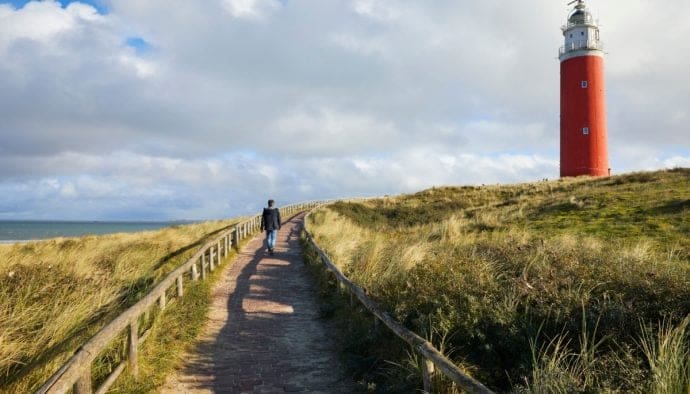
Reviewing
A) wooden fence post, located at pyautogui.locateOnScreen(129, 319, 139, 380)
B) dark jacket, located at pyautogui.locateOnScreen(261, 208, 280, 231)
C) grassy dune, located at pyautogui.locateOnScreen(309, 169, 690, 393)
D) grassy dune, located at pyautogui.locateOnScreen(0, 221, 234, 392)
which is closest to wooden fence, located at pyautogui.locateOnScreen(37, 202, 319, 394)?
wooden fence post, located at pyautogui.locateOnScreen(129, 319, 139, 380)

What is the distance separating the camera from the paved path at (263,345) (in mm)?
5754

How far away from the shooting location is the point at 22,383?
4629 mm

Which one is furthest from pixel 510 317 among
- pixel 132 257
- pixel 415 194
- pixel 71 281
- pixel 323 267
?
pixel 415 194

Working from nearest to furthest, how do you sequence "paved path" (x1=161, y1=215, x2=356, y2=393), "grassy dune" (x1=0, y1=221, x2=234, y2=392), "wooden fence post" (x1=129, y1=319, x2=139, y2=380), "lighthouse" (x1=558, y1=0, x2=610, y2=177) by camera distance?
"grassy dune" (x1=0, y1=221, x2=234, y2=392)
"wooden fence post" (x1=129, y1=319, x2=139, y2=380)
"paved path" (x1=161, y1=215, x2=356, y2=393)
"lighthouse" (x1=558, y1=0, x2=610, y2=177)

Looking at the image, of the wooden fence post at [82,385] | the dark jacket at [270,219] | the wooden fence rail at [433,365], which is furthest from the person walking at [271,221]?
the wooden fence post at [82,385]

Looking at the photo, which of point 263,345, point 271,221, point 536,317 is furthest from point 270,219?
Answer: point 536,317

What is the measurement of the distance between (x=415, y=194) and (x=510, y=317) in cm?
4337

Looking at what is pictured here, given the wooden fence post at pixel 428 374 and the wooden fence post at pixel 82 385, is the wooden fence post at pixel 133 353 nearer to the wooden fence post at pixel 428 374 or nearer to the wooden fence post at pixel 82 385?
the wooden fence post at pixel 82 385

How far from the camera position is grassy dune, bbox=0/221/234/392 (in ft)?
16.5

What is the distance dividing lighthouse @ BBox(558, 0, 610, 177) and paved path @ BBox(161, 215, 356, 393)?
32387 mm

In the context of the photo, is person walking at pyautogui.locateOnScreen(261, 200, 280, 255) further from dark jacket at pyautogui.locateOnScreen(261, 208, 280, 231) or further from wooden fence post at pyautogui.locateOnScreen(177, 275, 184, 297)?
wooden fence post at pyautogui.locateOnScreen(177, 275, 184, 297)

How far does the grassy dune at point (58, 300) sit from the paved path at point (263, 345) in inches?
54.8

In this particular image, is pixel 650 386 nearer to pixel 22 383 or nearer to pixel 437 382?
pixel 437 382

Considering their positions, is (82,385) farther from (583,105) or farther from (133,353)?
(583,105)
